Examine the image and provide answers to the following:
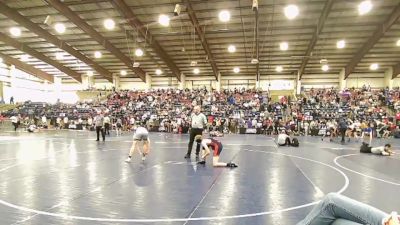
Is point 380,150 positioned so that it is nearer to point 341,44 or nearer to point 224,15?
point 224,15

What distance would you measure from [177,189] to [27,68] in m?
39.2

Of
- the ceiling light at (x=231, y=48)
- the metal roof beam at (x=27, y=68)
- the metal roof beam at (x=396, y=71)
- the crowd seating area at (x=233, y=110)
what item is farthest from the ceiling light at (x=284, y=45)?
the metal roof beam at (x=27, y=68)

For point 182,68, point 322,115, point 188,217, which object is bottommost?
point 188,217

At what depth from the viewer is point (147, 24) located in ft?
83.9

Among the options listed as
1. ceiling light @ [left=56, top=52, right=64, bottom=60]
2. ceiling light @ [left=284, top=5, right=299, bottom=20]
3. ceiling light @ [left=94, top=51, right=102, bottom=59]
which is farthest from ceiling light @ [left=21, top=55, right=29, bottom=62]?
ceiling light @ [left=284, top=5, right=299, bottom=20]

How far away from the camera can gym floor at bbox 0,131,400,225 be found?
15.0 ft

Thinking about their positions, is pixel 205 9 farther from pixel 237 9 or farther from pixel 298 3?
pixel 298 3

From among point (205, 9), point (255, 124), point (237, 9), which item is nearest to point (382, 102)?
point (255, 124)

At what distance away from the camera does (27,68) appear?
39031mm

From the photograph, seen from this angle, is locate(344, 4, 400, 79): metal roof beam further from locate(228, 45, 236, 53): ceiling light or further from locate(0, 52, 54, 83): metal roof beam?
locate(0, 52, 54, 83): metal roof beam

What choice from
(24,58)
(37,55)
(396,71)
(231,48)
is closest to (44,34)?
(37,55)

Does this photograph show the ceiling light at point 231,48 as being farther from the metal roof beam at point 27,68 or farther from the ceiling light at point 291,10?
the metal roof beam at point 27,68

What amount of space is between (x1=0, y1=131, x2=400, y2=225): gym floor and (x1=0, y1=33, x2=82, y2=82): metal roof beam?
24.5 meters

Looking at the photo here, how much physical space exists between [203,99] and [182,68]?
7.23m
